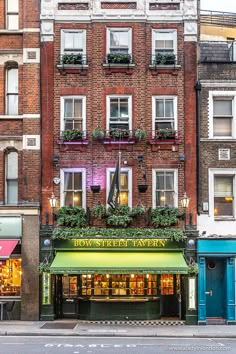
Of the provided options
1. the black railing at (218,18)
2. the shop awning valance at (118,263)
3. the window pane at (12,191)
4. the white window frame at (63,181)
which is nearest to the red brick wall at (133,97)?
the white window frame at (63,181)

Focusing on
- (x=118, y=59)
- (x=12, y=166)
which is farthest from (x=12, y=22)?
(x=12, y=166)

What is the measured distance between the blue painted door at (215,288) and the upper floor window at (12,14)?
12.7m

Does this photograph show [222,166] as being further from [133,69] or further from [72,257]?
[72,257]

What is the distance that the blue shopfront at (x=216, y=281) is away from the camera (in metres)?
23.2

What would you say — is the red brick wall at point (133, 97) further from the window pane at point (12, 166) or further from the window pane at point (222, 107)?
the window pane at point (12, 166)

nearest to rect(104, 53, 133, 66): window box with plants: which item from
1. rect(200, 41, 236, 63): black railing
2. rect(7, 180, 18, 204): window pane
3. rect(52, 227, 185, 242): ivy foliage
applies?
rect(200, 41, 236, 63): black railing

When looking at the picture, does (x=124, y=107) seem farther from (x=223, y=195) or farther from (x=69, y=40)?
(x=223, y=195)

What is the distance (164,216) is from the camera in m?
23.4

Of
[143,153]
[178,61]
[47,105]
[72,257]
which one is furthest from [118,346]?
[178,61]

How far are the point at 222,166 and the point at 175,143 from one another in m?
2.12

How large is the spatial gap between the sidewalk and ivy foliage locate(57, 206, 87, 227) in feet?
12.5

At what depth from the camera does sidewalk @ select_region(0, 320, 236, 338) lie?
65.6 ft

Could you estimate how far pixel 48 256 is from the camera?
23.4 metres

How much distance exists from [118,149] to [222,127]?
4414 millimetres
